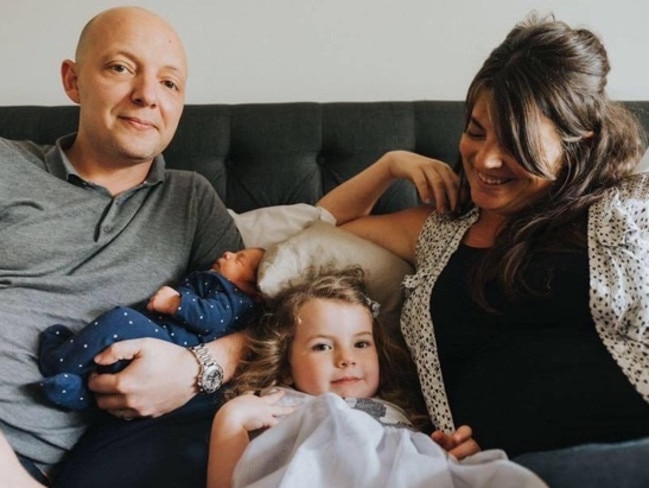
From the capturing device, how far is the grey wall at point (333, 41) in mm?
1786

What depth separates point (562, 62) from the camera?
1060 mm

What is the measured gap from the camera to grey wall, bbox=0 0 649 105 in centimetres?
179

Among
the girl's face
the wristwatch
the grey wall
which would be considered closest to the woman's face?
the girl's face

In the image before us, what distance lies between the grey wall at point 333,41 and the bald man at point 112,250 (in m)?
0.55

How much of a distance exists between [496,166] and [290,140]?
24.9 inches

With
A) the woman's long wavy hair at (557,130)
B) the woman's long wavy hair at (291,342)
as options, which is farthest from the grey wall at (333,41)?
the woman's long wavy hair at (291,342)

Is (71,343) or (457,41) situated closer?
(71,343)

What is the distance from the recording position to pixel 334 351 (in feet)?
3.69

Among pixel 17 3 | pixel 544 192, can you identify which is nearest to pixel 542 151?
pixel 544 192

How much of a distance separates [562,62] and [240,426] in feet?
2.69

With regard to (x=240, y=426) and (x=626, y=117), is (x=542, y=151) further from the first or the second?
(x=240, y=426)

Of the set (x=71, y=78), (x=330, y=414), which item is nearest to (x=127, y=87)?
(x=71, y=78)

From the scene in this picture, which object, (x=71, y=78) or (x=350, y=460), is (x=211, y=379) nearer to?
(x=350, y=460)

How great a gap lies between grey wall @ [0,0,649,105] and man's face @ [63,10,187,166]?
1.84 feet
